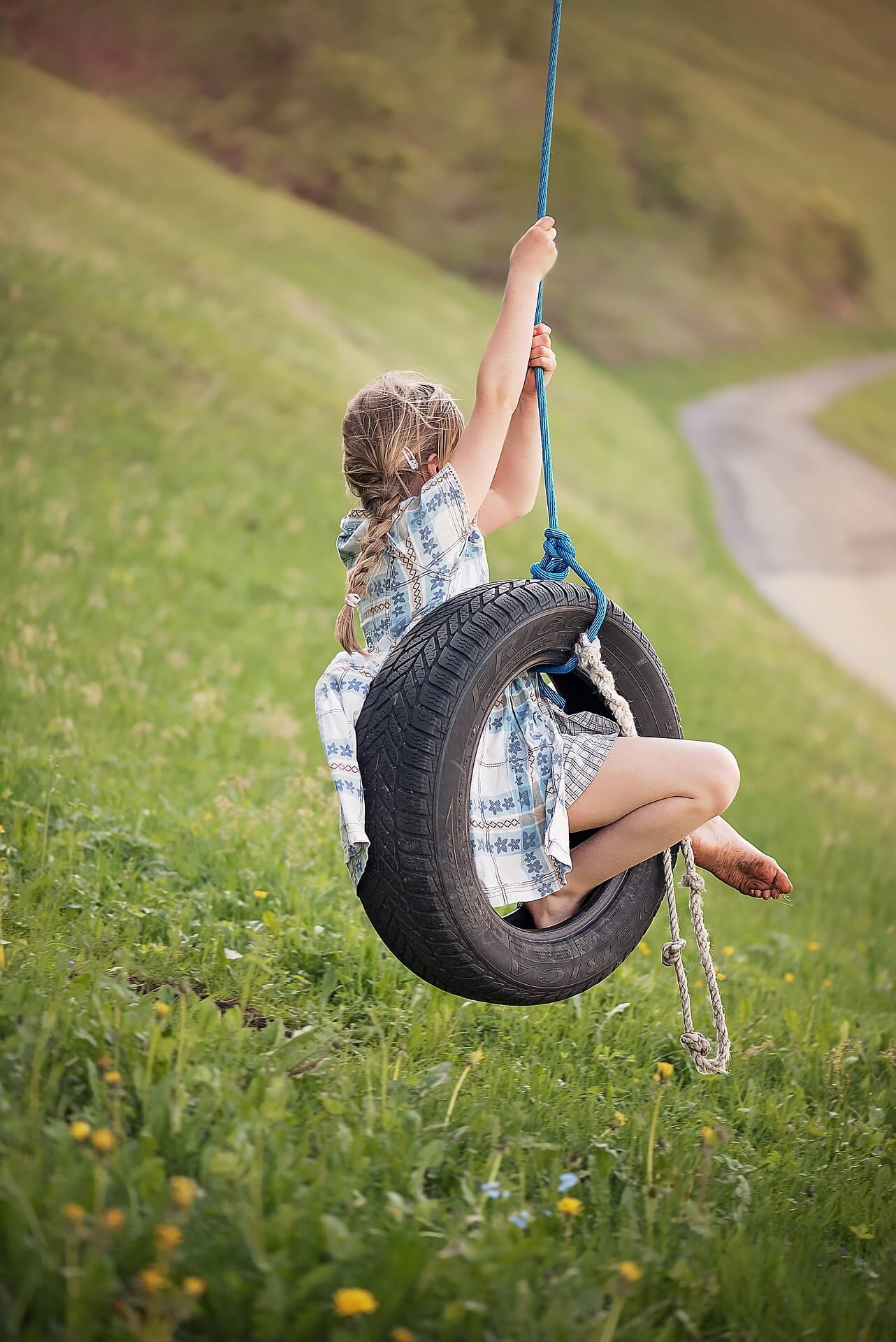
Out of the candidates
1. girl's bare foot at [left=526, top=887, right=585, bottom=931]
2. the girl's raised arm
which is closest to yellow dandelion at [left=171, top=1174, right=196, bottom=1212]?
girl's bare foot at [left=526, top=887, right=585, bottom=931]

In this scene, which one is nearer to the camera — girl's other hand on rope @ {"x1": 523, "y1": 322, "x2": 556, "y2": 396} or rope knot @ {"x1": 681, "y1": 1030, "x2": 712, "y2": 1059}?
rope knot @ {"x1": 681, "y1": 1030, "x2": 712, "y2": 1059}

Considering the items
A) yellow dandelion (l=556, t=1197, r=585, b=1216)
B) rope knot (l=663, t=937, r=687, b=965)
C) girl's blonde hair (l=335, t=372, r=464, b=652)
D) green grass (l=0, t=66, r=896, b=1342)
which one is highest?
girl's blonde hair (l=335, t=372, r=464, b=652)

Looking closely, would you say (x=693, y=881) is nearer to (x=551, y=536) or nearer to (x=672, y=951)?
(x=672, y=951)

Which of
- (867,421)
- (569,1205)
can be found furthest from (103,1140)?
(867,421)

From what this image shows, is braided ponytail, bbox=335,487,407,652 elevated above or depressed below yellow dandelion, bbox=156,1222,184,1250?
above

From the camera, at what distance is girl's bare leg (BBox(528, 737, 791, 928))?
3.09 m

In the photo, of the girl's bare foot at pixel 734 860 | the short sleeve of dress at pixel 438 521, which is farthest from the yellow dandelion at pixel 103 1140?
the girl's bare foot at pixel 734 860

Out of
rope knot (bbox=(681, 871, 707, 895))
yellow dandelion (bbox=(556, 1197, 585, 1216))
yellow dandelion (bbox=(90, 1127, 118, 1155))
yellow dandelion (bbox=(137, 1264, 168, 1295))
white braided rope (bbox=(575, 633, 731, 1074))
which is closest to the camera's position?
yellow dandelion (bbox=(137, 1264, 168, 1295))

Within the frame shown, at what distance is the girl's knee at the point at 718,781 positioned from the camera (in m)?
3.09

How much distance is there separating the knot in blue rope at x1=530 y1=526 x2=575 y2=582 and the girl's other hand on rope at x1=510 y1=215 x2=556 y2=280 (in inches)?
27.7

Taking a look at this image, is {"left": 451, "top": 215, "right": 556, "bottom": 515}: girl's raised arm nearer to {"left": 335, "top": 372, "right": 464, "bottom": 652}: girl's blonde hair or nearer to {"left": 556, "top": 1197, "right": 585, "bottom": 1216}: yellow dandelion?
{"left": 335, "top": 372, "right": 464, "bottom": 652}: girl's blonde hair

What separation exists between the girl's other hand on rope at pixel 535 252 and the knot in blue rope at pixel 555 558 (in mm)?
703

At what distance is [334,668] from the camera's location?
3094 millimetres

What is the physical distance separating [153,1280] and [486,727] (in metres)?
1.60
